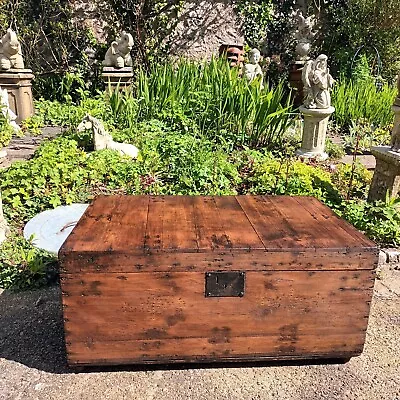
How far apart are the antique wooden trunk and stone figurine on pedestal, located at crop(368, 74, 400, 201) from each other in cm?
179

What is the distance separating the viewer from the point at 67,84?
335 inches

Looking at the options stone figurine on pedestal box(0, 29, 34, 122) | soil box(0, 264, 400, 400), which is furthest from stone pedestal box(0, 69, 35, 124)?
soil box(0, 264, 400, 400)

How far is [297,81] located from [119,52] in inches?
147

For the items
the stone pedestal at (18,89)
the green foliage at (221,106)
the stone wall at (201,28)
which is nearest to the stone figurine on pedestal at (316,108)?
the green foliage at (221,106)

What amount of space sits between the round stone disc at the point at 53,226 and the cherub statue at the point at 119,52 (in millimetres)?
4736

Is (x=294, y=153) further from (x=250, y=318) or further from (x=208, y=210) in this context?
(x=250, y=318)

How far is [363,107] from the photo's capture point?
6914mm

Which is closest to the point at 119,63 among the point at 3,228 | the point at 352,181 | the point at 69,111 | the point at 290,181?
the point at 69,111

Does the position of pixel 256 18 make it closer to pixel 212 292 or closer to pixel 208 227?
pixel 208 227

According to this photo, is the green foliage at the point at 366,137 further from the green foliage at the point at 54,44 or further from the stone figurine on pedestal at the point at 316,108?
the green foliage at the point at 54,44

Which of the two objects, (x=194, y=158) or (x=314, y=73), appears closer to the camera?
(x=194, y=158)

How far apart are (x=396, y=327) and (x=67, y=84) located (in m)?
7.84

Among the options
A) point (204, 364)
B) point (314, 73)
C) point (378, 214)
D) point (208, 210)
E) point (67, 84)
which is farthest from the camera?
point (67, 84)

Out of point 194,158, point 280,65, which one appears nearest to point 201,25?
point 280,65
